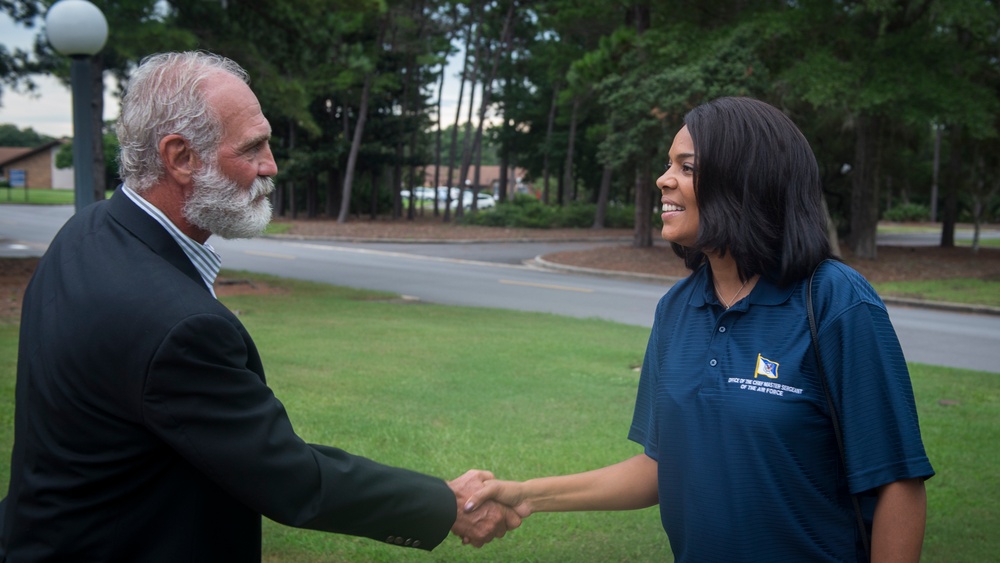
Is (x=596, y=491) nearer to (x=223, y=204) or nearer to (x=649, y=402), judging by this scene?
(x=649, y=402)

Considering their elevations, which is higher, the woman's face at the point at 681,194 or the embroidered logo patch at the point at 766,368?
the woman's face at the point at 681,194

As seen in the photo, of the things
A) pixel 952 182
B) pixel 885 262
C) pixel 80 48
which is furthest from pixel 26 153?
pixel 80 48

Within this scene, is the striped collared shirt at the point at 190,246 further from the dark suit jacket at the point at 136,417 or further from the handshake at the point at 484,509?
the handshake at the point at 484,509

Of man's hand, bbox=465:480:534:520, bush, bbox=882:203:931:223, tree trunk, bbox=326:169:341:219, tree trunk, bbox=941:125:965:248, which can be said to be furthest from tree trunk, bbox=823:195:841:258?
bush, bbox=882:203:931:223

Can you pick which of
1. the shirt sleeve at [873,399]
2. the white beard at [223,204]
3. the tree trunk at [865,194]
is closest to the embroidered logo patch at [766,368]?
the shirt sleeve at [873,399]

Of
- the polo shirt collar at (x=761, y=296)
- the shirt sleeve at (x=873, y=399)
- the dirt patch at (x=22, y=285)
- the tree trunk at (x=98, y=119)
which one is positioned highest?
the tree trunk at (x=98, y=119)

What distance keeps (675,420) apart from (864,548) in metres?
0.51

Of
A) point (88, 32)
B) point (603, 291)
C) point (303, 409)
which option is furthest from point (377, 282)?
point (303, 409)

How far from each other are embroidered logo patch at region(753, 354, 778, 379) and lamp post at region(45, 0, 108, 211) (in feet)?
26.3

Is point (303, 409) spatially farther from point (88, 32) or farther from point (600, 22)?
point (600, 22)

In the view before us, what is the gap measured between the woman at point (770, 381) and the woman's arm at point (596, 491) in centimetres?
27

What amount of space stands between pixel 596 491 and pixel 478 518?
0.52 m

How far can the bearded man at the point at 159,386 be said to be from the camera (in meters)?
2.01

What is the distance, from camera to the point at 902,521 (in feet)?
6.62
